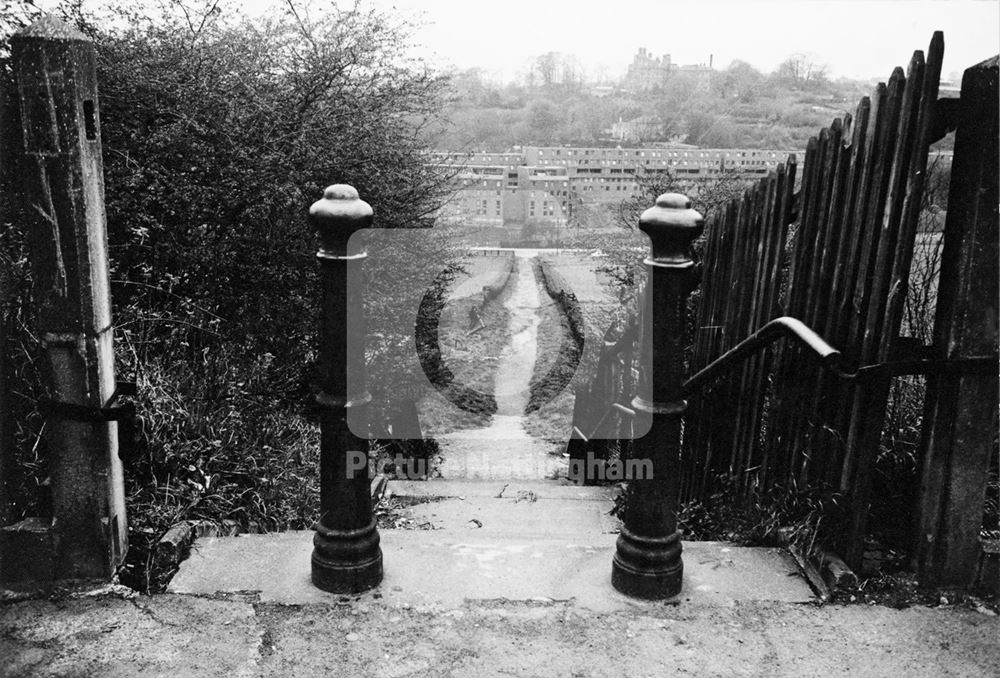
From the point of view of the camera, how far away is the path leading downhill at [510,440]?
31.1 ft

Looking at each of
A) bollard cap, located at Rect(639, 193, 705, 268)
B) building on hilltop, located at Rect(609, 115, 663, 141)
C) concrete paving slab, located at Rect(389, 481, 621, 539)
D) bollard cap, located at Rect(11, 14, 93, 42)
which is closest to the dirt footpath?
concrete paving slab, located at Rect(389, 481, 621, 539)

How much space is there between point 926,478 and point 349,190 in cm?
206

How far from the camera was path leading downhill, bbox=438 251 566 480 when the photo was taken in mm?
9484

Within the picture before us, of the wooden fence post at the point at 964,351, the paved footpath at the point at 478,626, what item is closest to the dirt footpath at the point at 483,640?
the paved footpath at the point at 478,626

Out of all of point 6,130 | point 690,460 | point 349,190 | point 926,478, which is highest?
point 6,130

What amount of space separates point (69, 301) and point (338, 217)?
0.89m

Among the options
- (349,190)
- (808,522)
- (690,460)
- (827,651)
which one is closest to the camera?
(827,651)

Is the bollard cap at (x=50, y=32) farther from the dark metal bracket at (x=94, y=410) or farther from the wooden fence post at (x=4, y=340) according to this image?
the dark metal bracket at (x=94, y=410)

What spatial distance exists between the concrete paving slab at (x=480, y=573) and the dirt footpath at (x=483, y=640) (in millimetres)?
68

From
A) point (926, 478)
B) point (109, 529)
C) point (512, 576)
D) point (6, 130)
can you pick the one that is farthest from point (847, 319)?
point (6, 130)

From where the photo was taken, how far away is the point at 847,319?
8.68 feet

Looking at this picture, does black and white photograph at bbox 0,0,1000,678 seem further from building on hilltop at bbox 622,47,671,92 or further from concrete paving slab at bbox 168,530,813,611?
building on hilltop at bbox 622,47,671,92

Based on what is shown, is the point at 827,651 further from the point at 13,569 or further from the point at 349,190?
the point at 13,569

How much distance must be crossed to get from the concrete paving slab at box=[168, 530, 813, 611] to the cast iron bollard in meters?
0.09
